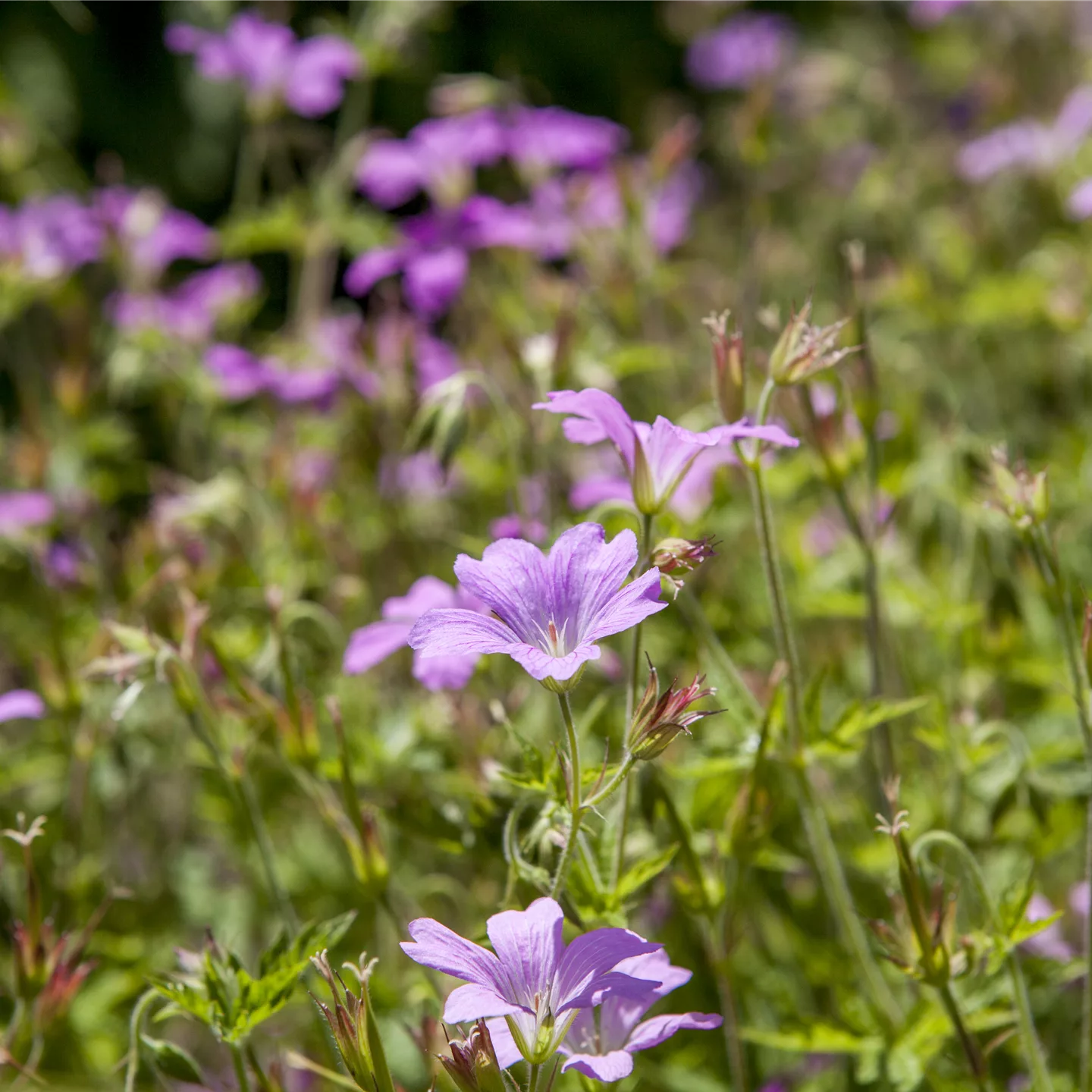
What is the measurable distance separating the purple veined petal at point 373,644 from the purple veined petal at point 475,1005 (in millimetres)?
560

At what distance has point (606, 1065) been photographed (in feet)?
3.14

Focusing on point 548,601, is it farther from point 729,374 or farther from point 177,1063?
point 177,1063

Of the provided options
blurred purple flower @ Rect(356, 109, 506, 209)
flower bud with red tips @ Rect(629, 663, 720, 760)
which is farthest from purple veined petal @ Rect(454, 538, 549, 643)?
blurred purple flower @ Rect(356, 109, 506, 209)

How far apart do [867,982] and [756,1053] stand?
467 mm

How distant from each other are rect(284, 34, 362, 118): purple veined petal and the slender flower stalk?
1.74 metres

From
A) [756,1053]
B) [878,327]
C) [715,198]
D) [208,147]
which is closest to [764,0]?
[715,198]

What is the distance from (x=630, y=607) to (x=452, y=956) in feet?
1.00

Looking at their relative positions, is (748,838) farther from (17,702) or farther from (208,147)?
(208,147)

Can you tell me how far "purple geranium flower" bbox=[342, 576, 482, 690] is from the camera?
4.49ft

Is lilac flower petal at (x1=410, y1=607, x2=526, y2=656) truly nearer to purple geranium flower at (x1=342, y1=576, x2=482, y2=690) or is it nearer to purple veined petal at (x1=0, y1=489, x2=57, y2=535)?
purple geranium flower at (x1=342, y1=576, x2=482, y2=690)

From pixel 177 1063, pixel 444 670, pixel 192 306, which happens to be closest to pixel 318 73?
pixel 192 306

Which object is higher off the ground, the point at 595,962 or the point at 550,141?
the point at 550,141

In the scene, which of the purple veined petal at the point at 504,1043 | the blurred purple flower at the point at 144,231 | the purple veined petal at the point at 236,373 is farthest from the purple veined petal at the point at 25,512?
the purple veined petal at the point at 504,1043

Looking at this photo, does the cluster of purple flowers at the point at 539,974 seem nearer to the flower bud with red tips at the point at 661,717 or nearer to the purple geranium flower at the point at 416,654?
the flower bud with red tips at the point at 661,717
